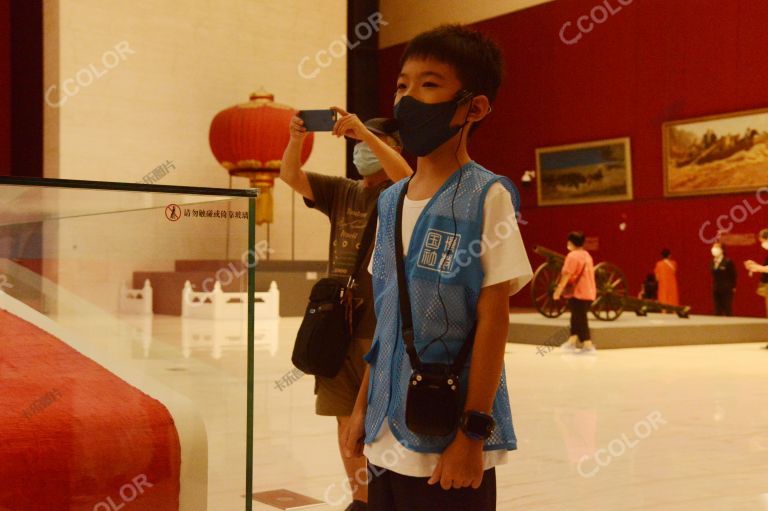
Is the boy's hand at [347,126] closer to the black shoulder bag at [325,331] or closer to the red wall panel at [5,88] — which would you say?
the black shoulder bag at [325,331]

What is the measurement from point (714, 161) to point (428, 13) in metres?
8.21

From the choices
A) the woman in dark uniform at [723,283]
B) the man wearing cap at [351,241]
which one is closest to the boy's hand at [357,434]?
the man wearing cap at [351,241]

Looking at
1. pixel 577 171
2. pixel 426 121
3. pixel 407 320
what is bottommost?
pixel 407 320

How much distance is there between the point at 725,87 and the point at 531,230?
5164 mm

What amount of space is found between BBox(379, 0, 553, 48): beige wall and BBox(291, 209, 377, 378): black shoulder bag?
17.3 metres

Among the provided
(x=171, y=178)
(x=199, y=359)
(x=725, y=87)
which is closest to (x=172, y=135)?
(x=171, y=178)

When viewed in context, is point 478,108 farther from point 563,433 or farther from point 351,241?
point 563,433

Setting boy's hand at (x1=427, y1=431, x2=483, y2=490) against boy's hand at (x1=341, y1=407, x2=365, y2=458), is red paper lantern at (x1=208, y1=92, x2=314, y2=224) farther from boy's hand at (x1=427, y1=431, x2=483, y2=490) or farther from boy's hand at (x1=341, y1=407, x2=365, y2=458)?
boy's hand at (x1=427, y1=431, x2=483, y2=490)

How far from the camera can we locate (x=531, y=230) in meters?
19.8

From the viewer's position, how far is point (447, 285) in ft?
5.28

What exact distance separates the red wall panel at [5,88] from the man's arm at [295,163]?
16.1 metres

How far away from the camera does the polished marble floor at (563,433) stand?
238cm

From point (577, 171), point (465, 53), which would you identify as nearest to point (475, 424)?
point (465, 53)

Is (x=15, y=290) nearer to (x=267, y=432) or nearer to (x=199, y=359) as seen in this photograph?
(x=199, y=359)
